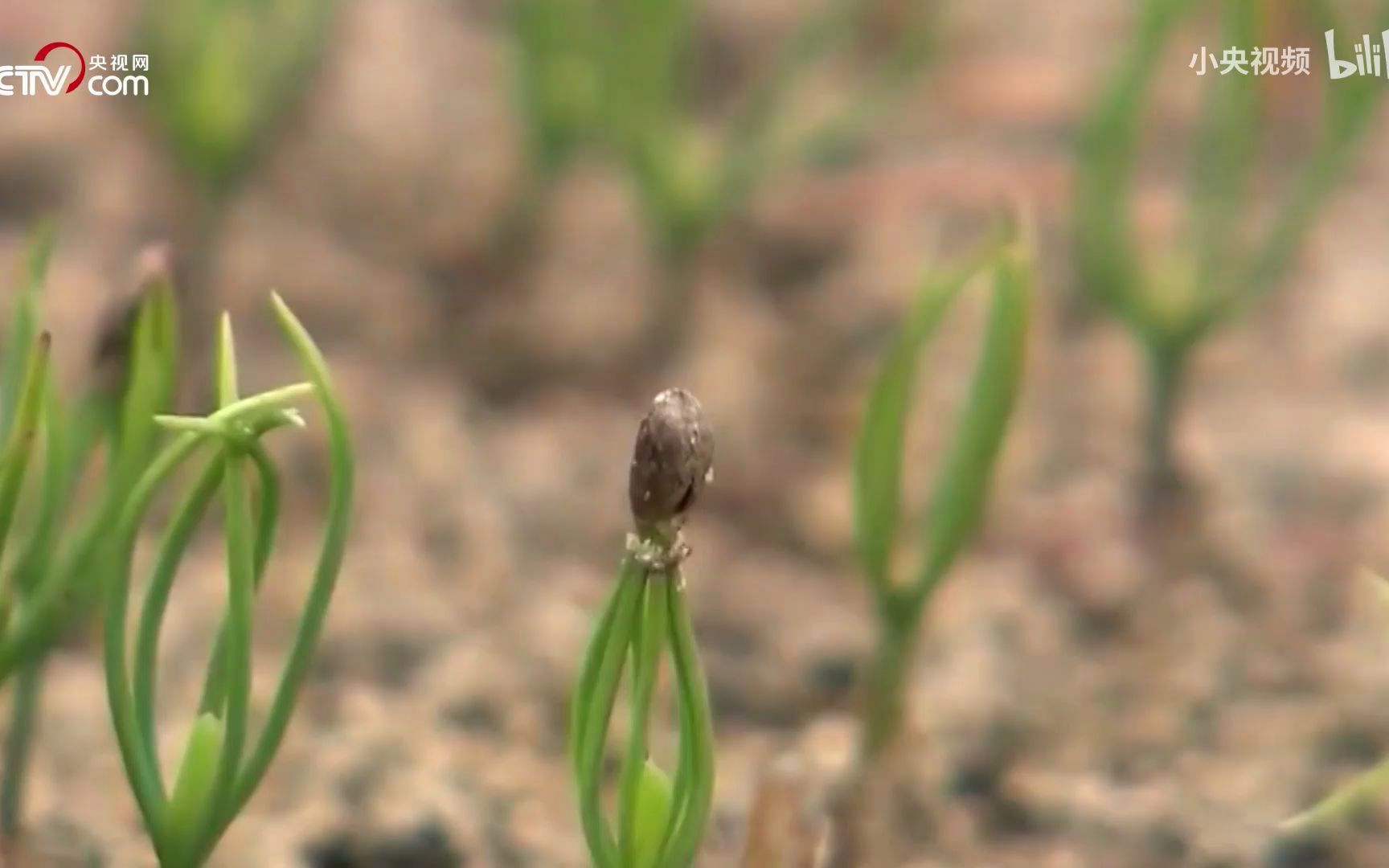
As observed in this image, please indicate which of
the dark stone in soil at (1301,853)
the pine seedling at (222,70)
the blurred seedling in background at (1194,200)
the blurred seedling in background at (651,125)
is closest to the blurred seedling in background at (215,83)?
the pine seedling at (222,70)

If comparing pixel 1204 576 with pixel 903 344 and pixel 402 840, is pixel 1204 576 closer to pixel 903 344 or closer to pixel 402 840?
pixel 903 344

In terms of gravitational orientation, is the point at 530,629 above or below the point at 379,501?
below

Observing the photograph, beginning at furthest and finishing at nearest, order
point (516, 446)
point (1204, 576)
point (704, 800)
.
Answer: point (516, 446) < point (1204, 576) < point (704, 800)

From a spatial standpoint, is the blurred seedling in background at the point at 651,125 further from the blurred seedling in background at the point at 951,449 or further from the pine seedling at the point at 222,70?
the blurred seedling in background at the point at 951,449

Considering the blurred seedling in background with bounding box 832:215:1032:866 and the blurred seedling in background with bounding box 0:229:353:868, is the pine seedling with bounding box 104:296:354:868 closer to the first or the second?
the blurred seedling in background with bounding box 0:229:353:868

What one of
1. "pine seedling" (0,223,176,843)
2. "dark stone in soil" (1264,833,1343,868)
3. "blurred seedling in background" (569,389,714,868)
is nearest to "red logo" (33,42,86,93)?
"pine seedling" (0,223,176,843)

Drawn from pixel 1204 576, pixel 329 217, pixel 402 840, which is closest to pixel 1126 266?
pixel 1204 576
